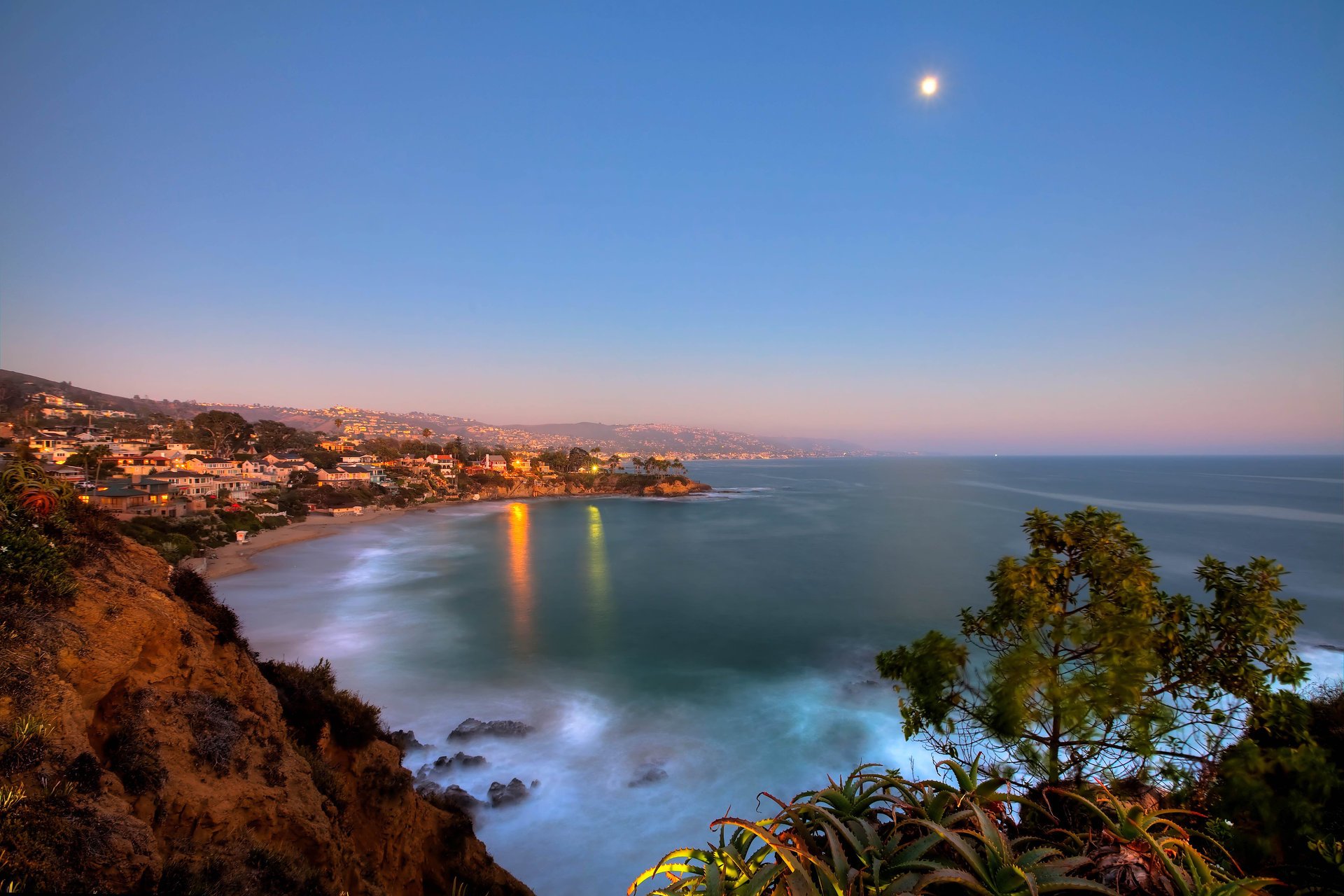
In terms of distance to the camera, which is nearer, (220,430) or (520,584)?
(520,584)

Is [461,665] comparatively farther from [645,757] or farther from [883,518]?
[883,518]

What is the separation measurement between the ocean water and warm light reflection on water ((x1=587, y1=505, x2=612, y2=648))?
260 millimetres

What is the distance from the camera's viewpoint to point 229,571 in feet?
115

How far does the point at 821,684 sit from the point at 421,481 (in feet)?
285

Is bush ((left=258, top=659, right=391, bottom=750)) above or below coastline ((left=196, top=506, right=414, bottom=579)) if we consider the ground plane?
above

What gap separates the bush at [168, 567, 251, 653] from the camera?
246 inches

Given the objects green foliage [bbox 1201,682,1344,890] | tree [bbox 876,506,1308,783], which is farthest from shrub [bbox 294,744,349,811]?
green foliage [bbox 1201,682,1344,890]

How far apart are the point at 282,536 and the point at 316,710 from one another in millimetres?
51447

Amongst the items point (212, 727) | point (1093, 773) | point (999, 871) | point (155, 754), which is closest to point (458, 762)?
point (212, 727)

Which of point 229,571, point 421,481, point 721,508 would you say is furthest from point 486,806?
→ point 421,481

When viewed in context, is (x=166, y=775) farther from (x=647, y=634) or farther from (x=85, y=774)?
(x=647, y=634)

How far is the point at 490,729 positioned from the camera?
55.3 feet

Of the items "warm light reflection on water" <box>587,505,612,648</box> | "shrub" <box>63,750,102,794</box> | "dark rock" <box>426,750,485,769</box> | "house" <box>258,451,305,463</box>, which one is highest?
"shrub" <box>63,750,102,794</box>

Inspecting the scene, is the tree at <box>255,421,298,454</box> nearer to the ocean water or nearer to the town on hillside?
the town on hillside
